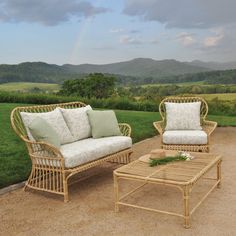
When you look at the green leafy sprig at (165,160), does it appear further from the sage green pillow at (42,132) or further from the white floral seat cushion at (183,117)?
the white floral seat cushion at (183,117)

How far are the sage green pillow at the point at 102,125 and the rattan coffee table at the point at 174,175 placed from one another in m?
1.16

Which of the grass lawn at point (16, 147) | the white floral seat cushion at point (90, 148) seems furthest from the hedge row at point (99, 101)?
the white floral seat cushion at point (90, 148)

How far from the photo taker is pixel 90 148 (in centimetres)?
405

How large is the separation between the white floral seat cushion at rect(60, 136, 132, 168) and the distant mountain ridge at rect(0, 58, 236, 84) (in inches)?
495

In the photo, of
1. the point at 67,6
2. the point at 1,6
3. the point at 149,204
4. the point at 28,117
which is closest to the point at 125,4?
the point at 67,6

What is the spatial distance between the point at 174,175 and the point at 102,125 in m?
1.80

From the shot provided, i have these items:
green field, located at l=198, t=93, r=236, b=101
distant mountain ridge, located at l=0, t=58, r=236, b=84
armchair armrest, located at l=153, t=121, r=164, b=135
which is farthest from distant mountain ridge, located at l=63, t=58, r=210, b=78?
armchair armrest, located at l=153, t=121, r=164, b=135

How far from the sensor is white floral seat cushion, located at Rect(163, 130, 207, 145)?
495 centimetres

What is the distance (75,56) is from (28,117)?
12011 mm

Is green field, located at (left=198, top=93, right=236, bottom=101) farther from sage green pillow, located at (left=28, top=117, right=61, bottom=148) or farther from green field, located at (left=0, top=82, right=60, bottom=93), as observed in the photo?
sage green pillow, located at (left=28, top=117, right=61, bottom=148)

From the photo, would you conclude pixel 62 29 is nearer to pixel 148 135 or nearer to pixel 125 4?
pixel 125 4

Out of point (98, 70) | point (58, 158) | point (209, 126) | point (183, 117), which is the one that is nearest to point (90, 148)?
point (58, 158)

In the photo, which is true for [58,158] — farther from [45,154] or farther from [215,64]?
[215,64]

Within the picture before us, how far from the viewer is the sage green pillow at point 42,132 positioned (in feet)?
12.6
